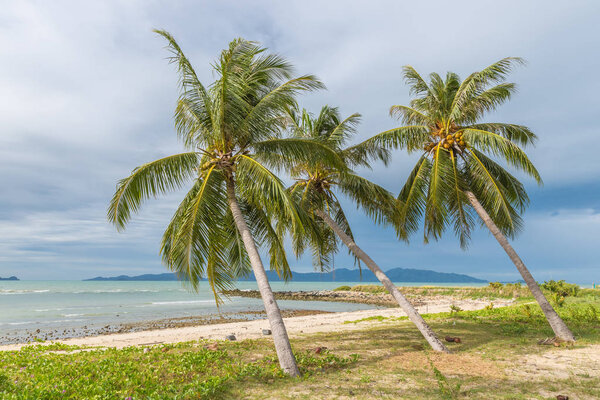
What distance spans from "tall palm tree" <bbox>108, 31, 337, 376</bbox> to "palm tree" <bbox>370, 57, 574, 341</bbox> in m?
3.76

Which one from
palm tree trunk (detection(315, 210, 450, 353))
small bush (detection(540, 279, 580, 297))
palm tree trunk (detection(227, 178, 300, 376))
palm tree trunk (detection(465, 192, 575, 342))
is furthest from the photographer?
small bush (detection(540, 279, 580, 297))

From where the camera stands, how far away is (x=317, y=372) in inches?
287

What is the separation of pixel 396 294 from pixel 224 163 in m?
5.68

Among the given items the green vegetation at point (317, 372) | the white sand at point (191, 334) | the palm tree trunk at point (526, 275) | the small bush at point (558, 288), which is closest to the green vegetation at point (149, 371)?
the green vegetation at point (317, 372)

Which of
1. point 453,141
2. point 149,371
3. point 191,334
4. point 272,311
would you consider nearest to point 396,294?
point 272,311

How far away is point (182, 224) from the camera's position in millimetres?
8258

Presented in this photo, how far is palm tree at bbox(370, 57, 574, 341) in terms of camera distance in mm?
10414

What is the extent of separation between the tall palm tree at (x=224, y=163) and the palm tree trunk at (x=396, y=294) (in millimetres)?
2810

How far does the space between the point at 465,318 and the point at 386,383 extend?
10.5 meters

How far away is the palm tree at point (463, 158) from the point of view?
10414 mm

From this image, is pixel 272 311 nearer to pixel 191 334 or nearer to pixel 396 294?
pixel 396 294

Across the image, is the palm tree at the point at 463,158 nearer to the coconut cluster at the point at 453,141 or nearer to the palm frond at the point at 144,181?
the coconut cluster at the point at 453,141

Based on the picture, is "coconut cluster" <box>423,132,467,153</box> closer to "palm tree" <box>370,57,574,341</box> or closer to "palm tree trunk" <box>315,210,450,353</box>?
"palm tree" <box>370,57,574,341</box>

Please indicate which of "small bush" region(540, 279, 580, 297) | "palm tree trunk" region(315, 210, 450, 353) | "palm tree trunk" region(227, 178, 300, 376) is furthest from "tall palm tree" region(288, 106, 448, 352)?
"small bush" region(540, 279, 580, 297)
